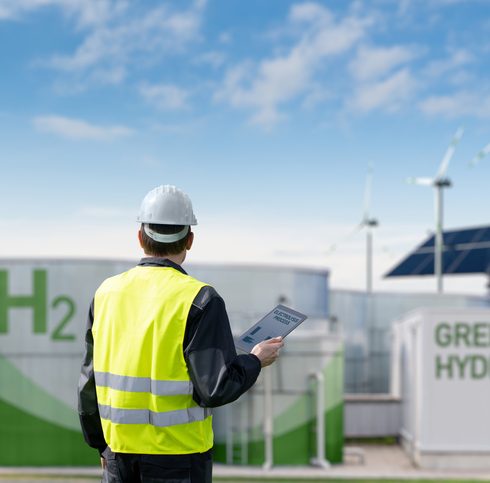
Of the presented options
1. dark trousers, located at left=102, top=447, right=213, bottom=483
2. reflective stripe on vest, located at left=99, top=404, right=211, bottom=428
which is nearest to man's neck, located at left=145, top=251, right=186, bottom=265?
reflective stripe on vest, located at left=99, top=404, right=211, bottom=428

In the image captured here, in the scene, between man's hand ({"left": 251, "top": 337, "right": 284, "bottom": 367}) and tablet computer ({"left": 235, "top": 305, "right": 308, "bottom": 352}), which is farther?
tablet computer ({"left": 235, "top": 305, "right": 308, "bottom": 352})

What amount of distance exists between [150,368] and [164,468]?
45cm

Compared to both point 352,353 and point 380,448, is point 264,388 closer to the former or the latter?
point 380,448

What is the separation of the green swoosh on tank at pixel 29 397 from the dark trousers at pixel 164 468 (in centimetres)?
1397

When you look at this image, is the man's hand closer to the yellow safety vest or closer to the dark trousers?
the yellow safety vest

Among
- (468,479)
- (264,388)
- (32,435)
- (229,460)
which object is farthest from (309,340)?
(32,435)

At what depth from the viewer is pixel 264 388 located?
676 inches

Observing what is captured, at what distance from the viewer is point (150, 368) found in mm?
3504

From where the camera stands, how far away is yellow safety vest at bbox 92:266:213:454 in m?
3.44

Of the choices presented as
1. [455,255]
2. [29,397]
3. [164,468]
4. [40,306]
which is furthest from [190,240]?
[455,255]

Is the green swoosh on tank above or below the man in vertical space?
below

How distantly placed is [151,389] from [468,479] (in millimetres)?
14394

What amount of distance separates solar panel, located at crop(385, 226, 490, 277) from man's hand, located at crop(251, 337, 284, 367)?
106 feet

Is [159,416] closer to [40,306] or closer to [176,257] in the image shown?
[176,257]
